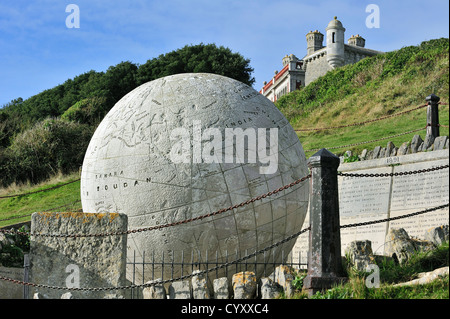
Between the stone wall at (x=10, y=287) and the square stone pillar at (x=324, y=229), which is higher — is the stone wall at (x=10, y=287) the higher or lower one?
the lower one

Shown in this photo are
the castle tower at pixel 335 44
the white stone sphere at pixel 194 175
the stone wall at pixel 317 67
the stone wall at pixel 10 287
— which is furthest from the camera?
the stone wall at pixel 317 67

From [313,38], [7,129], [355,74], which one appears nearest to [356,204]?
[355,74]

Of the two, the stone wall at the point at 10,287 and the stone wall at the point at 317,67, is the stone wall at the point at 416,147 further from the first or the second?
the stone wall at the point at 317,67

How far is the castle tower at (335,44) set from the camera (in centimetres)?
4003

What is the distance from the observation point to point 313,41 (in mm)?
46344

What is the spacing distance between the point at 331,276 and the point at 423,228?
5.50m

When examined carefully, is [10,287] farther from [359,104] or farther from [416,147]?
[359,104]

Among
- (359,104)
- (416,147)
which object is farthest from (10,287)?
(359,104)

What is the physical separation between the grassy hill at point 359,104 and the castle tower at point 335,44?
268 inches

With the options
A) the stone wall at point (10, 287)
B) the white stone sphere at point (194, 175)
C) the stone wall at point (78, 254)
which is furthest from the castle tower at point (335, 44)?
the stone wall at point (78, 254)

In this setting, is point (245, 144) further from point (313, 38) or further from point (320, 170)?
point (313, 38)

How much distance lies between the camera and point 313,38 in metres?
46.5

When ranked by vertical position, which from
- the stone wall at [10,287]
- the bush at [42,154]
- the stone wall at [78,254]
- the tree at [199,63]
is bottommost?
the stone wall at [10,287]

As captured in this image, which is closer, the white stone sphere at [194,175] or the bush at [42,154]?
the white stone sphere at [194,175]
